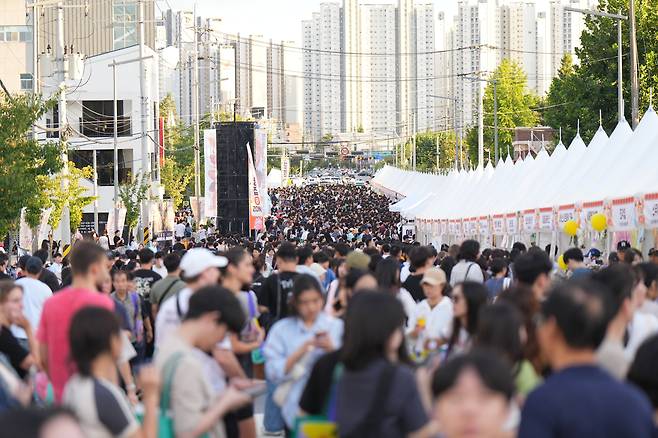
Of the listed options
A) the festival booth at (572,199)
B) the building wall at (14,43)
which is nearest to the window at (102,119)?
the building wall at (14,43)

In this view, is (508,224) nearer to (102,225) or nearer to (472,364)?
(472,364)

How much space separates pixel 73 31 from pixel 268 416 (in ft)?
284

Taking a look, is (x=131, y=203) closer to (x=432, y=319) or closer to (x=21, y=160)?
(x=21, y=160)

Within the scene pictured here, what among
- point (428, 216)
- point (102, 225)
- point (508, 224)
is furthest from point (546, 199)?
point (102, 225)

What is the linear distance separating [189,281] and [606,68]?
157 feet

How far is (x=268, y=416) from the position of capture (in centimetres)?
1169

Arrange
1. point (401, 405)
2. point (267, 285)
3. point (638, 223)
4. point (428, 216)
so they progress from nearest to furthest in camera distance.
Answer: point (401, 405) → point (267, 285) → point (638, 223) → point (428, 216)

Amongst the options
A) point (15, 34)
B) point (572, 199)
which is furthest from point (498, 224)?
point (15, 34)

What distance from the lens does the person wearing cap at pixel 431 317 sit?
862 centimetres

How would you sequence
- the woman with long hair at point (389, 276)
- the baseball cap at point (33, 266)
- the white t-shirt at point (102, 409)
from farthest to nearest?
the baseball cap at point (33, 266)
the woman with long hair at point (389, 276)
the white t-shirt at point (102, 409)

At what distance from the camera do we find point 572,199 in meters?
27.0

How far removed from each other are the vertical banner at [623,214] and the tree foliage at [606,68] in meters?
29.3

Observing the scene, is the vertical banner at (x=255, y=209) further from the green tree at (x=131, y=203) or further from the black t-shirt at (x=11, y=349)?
the black t-shirt at (x=11, y=349)

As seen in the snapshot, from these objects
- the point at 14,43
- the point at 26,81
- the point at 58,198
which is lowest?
the point at 58,198
